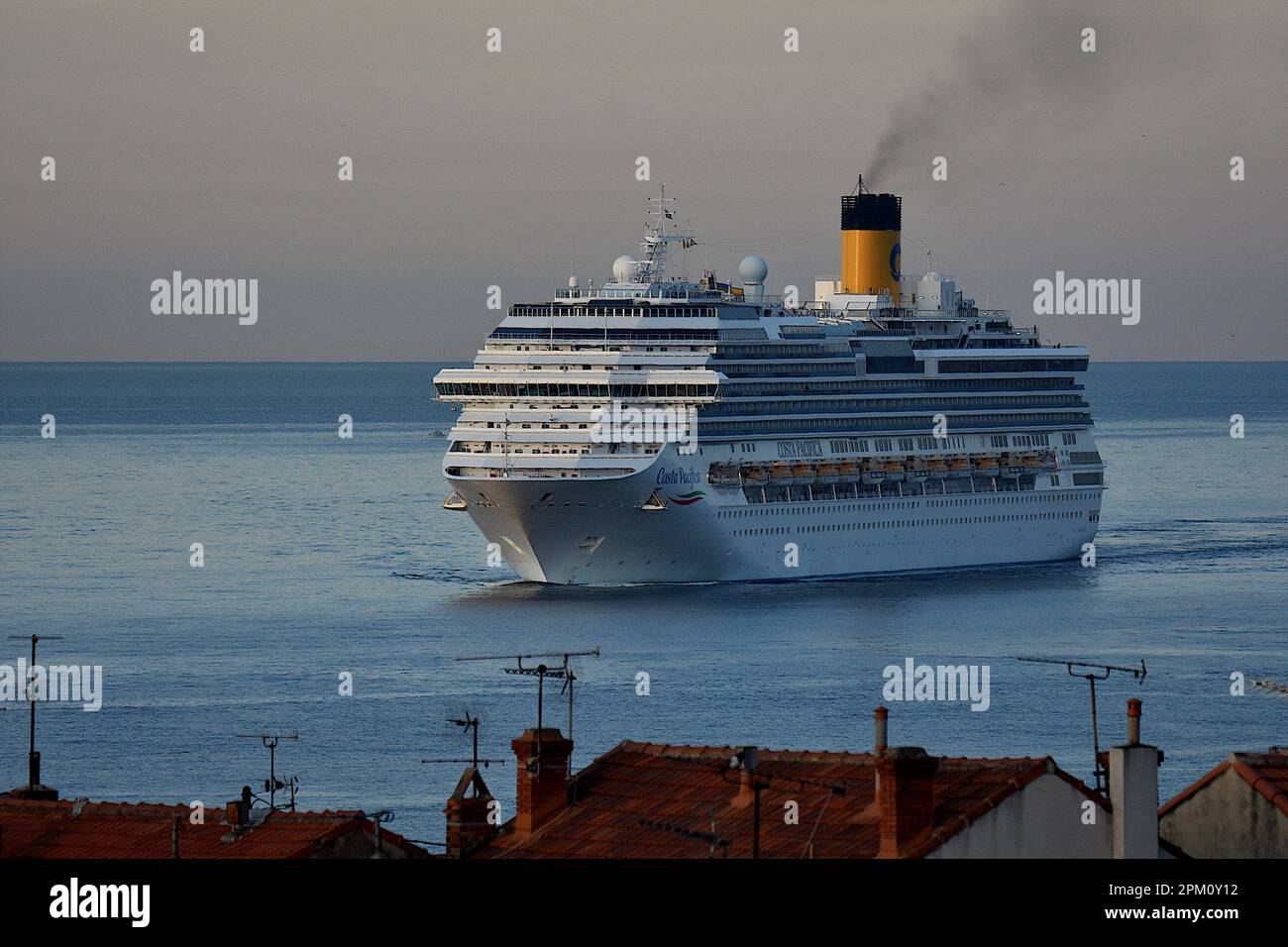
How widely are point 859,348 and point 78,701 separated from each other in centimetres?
3596

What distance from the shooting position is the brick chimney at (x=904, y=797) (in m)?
19.6

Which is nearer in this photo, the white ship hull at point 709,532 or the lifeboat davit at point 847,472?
the white ship hull at point 709,532

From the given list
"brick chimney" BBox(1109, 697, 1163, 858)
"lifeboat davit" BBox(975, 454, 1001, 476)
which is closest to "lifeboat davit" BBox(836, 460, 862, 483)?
"lifeboat davit" BBox(975, 454, 1001, 476)

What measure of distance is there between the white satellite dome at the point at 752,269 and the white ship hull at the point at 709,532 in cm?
784

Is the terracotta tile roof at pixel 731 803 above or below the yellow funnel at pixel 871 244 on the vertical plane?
below

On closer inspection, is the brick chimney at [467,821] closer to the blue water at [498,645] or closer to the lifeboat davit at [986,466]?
the blue water at [498,645]

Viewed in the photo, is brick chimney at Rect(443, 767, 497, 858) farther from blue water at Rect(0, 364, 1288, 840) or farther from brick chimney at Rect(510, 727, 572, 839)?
blue water at Rect(0, 364, 1288, 840)

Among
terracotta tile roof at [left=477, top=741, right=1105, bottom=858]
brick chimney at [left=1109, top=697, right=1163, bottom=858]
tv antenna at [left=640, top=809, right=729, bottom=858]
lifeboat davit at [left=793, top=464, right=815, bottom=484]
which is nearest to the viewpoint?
brick chimney at [left=1109, top=697, right=1163, bottom=858]

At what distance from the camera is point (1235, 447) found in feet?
520

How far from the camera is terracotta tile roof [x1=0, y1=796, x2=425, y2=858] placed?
2230cm

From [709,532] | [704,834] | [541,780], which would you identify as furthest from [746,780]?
[709,532]

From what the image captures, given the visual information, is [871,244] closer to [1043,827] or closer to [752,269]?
[752,269]

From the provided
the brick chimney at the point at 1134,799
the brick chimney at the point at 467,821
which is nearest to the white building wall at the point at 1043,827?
the brick chimney at the point at 1134,799

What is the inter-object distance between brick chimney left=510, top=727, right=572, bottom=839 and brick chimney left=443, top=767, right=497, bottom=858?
611 mm
